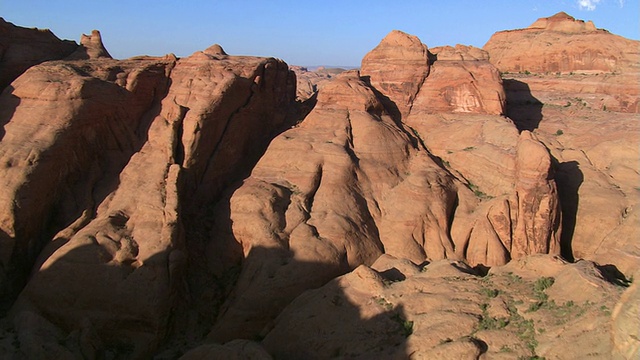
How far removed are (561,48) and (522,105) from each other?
667 centimetres

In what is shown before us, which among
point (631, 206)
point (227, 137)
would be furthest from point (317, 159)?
point (631, 206)

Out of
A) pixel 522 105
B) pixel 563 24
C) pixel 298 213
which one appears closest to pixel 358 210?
pixel 298 213

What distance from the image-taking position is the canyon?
13547mm

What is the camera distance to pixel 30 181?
55.6 feet

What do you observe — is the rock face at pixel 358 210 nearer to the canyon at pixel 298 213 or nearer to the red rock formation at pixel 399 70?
the canyon at pixel 298 213

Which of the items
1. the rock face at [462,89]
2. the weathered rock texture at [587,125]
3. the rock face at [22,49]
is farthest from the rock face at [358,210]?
the rock face at [22,49]

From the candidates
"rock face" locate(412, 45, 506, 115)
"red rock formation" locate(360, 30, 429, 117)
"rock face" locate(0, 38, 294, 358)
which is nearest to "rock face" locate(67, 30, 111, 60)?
"rock face" locate(0, 38, 294, 358)

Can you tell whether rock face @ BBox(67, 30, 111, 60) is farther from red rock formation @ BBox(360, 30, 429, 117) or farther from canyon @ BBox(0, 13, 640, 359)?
red rock formation @ BBox(360, 30, 429, 117)

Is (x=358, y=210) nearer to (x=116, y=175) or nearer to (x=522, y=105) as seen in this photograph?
(x=116, y=175)

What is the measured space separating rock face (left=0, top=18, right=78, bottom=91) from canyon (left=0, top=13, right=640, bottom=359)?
0.30ft

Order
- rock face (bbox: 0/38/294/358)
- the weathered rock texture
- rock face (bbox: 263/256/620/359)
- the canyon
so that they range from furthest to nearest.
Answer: the weathered rock texture, rock face (bbox: 0/38/294/358), the canyon, rock face (bbox: 263/256/620/359)

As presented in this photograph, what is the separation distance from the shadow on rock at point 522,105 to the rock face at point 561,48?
12.2 ft

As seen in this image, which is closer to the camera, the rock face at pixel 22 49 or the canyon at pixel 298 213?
the canyon at pixel 298 213

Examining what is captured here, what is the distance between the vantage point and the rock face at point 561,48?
34000mm
